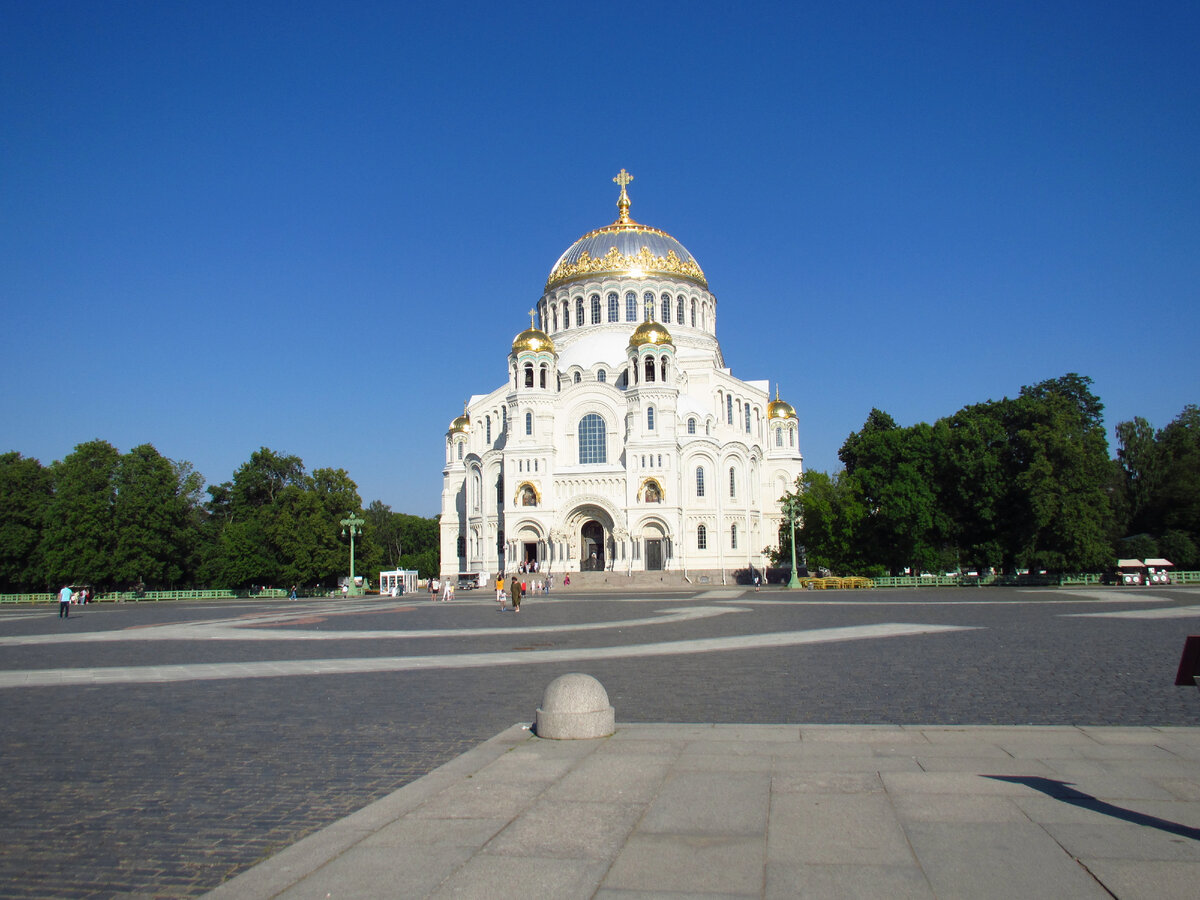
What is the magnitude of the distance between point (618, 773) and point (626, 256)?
226ft

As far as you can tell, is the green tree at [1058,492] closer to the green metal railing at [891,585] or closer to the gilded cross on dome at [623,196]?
the green metal railing at [891,585]

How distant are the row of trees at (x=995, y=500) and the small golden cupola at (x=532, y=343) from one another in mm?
20393

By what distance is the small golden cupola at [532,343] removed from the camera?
2534 inches

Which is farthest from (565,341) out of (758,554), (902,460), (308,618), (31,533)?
(308,618)

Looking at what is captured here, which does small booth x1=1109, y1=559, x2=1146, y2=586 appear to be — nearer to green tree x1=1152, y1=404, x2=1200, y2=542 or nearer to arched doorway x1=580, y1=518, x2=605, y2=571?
green tree x1=1152, y1=404, x2=1200, y2=542

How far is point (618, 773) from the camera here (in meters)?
7.16

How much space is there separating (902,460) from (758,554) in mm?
14816

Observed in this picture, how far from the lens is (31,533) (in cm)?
6291

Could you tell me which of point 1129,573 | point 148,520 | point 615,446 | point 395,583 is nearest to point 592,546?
point 615,446

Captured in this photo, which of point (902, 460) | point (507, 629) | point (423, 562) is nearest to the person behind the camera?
point (507, 629)

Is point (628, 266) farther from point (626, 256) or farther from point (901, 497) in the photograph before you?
point (901, 497)

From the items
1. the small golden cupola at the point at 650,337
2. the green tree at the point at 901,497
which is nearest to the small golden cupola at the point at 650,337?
the small golden cupola at the point at 650,337

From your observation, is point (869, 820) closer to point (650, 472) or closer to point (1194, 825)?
point (1194, 825)

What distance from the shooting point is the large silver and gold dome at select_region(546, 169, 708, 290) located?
239ft
